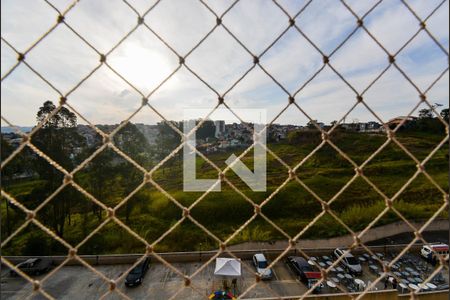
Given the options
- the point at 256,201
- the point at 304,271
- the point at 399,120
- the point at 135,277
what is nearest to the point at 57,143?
the point at 135,277

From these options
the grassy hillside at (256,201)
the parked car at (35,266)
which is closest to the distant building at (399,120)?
the grassy hillside at (256,201)

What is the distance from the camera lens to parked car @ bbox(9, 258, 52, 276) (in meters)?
5.39

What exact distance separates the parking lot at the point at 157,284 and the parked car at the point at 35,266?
22cm

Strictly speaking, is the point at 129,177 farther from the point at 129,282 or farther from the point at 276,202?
the point at 276,202

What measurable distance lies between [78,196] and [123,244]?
64.2 inches

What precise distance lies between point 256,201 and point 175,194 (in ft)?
8.13

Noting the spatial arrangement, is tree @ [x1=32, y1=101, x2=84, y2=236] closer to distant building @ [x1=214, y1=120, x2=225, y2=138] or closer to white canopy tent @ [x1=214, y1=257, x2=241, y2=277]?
distant building @ [x1=214, y1=120, x2=225, y2=138]

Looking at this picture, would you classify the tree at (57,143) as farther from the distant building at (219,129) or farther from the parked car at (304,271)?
the parked car at (304,271)

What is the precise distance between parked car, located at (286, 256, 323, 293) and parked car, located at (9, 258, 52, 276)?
15.6 ft

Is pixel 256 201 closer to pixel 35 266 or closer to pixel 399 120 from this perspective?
pixel 35 266

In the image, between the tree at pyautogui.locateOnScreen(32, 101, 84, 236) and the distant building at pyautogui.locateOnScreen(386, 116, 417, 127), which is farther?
the tree at pyautogui.locateOnScreen(32, 101, 84, 236)

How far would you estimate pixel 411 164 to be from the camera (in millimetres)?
10117

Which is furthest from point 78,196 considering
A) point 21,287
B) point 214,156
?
point 214,156

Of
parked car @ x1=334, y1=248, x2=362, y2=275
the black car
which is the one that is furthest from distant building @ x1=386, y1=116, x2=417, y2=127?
the black car
